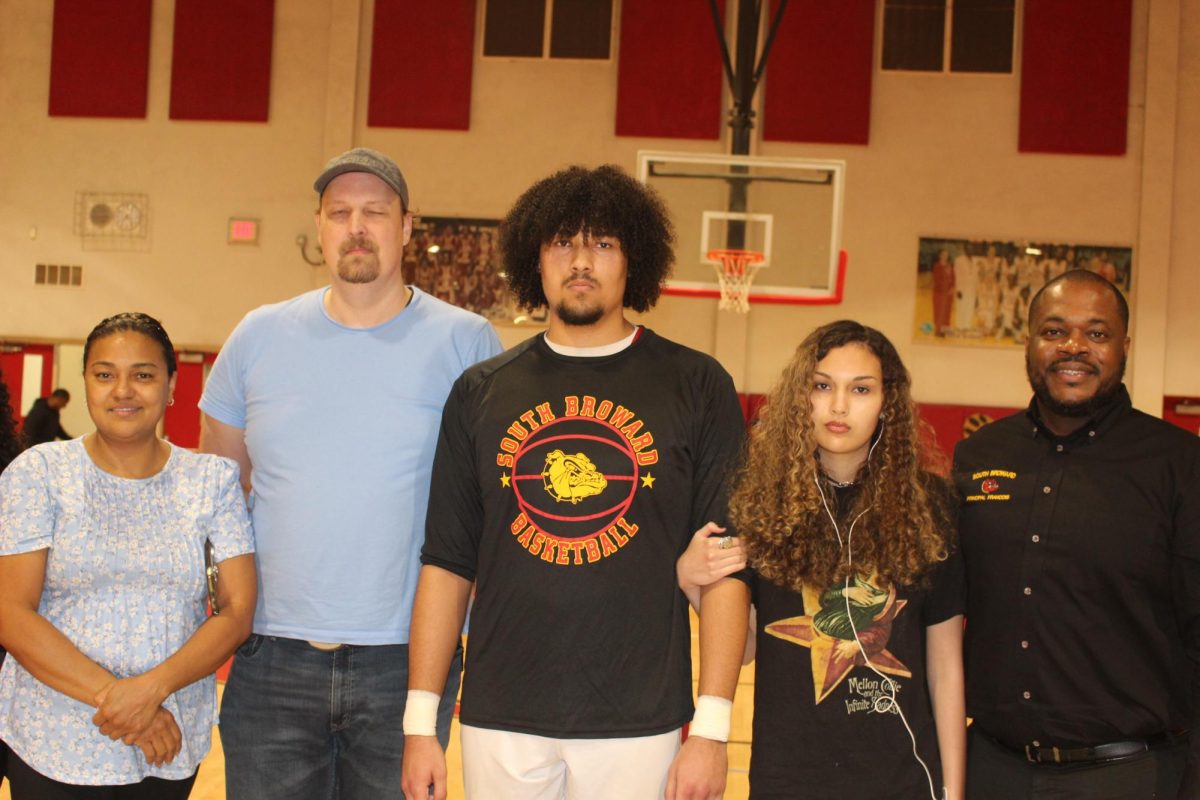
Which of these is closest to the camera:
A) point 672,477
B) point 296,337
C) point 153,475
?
point 672,477

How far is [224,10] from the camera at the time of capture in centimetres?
1323

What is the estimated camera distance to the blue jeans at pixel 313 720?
2771mm

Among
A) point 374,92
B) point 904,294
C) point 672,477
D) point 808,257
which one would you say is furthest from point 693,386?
point 374,92

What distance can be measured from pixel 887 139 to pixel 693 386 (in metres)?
10.9

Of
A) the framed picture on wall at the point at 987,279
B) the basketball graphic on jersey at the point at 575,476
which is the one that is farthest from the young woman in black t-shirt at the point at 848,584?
the framed picture on wall at the point at 987,279

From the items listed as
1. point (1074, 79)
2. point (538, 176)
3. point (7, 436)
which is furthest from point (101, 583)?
point (1074, 79)

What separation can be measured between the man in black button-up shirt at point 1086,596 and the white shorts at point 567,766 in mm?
925

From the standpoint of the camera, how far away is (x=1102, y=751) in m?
2.71

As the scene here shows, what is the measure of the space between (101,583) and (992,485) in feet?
7.70

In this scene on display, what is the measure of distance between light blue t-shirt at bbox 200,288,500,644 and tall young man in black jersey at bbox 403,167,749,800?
0.57ft

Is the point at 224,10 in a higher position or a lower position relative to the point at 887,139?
higher

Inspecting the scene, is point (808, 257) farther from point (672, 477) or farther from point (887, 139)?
point (672, 477)

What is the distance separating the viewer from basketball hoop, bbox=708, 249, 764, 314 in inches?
359

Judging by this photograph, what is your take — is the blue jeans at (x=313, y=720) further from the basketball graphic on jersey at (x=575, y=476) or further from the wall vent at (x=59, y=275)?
the wall vent at (x=59, y=275)
